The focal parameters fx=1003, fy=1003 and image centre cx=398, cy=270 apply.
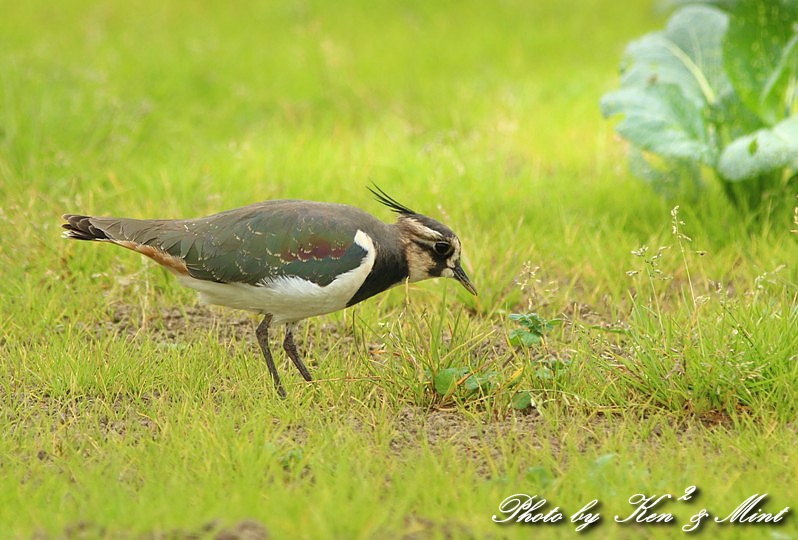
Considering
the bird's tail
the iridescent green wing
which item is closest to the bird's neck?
the iridescent green wing

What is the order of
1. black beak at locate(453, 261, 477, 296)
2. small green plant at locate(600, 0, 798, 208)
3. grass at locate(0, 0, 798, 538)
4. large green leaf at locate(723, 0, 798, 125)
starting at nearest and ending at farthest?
1. grass at locate(0, 0, 798, 538)
2. black beak at locate(453, 261, 477, 296)
3. small green plant at locate(600, 0, 798, 208)
4. large green leaf at locate(723, 0, 798, 125)

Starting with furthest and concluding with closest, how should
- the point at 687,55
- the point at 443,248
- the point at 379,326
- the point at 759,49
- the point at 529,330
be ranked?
the point at 687,55
the point at 759,49
the point at 379,326
the point at 443,248
the point at 529,330

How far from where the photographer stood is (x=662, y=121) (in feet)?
21.3

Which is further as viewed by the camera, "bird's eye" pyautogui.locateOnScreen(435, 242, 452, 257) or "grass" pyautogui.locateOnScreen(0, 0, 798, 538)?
"bird's eye" pyautogui.locateOnScreen(435, 242, 452, 257)

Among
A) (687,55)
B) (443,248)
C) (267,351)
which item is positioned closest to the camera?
(267,351)

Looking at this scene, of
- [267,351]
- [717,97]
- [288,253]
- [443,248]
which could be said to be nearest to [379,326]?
[443,248]

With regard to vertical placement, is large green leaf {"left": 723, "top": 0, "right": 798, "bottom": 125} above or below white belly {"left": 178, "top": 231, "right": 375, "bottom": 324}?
above

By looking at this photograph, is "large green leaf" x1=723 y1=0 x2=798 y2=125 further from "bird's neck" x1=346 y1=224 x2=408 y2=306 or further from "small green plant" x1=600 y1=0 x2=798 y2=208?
"bird's neck" x1=346 y1=224 x2=408 y2=306

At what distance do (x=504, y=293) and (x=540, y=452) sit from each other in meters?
1.96

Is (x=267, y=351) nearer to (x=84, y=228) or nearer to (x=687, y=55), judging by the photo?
(x=84, y=228)

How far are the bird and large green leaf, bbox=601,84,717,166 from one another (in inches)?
74.4

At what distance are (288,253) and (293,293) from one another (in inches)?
8.0

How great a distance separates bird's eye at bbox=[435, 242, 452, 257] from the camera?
5098 mm

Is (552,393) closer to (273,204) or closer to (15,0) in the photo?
(273,204)
